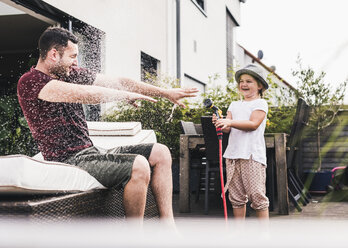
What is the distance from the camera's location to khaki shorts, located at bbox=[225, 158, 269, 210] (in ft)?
8.34

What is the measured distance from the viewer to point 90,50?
5766 millimetres

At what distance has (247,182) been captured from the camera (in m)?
2.58

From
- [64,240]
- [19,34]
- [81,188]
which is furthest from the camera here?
[19,34]

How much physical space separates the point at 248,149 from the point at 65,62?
46.7 inches

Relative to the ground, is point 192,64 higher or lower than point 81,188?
higher

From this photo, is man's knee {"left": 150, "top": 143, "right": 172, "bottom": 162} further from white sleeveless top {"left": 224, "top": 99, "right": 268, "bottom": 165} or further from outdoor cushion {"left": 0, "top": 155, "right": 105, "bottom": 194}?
white sleeveless top {"left": 224, "top": 99, "right": 268, "bottom": 165}

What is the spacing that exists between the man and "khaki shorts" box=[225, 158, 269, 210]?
0.67 meters

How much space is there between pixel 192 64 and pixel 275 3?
9175 mm


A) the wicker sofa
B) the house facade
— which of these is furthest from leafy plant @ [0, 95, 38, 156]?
the wicker sofa

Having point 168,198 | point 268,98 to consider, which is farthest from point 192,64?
point 168,198

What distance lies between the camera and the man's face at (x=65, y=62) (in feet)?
6.81

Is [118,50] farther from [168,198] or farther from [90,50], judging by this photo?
[168,198]

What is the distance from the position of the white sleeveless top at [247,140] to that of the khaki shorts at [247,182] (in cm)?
4

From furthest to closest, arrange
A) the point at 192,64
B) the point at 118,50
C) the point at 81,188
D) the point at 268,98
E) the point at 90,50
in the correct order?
1. the point at 192,64
2. the point at 118,50
3. the point at 90,50
4. the point at 268,98
5. the point at 81,188
